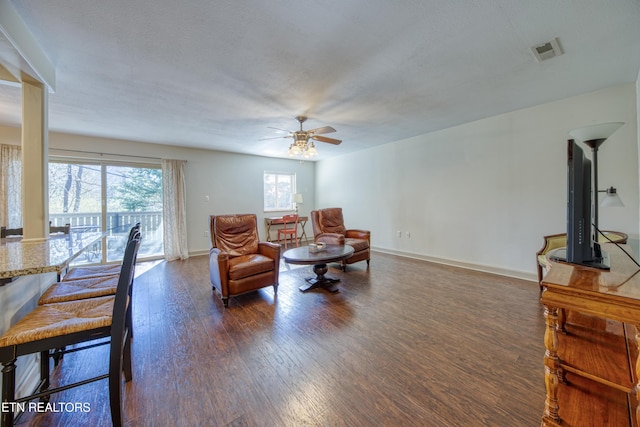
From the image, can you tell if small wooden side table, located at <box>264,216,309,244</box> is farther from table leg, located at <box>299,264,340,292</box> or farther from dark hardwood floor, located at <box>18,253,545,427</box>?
dark hardwood floor, located at <box>18,253,545,427</box>

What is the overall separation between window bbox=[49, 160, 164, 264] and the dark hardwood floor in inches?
94.4

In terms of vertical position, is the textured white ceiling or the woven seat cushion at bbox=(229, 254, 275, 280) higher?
the textured white ceiling

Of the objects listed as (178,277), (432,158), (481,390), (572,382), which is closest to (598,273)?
(572,382)

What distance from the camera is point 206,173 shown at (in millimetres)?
5633

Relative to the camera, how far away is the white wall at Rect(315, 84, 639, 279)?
2814 mm

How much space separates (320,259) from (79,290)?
2148 millimetres

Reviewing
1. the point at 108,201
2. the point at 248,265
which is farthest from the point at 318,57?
the point at 108,201

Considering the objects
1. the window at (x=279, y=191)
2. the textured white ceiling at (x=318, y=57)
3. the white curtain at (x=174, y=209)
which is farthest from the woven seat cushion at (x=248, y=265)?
the window at (x=279, y=191)

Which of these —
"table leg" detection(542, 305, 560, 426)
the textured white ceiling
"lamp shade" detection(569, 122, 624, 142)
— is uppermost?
the textured white ceiling

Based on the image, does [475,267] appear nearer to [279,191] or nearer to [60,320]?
[60,320]

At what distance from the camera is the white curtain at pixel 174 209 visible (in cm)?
505

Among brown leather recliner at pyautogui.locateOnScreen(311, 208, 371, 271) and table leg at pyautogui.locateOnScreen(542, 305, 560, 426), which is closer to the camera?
table leg at pyautogui.locateOnScreen(542, 305, 560, 426)

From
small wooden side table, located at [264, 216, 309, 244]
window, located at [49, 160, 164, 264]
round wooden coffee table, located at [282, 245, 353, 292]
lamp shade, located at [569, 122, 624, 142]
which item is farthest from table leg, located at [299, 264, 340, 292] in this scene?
window, located at [49, 160, 164, 264]

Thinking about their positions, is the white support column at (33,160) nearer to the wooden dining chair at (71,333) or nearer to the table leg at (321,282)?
the wooden dining chair at (71,333)
